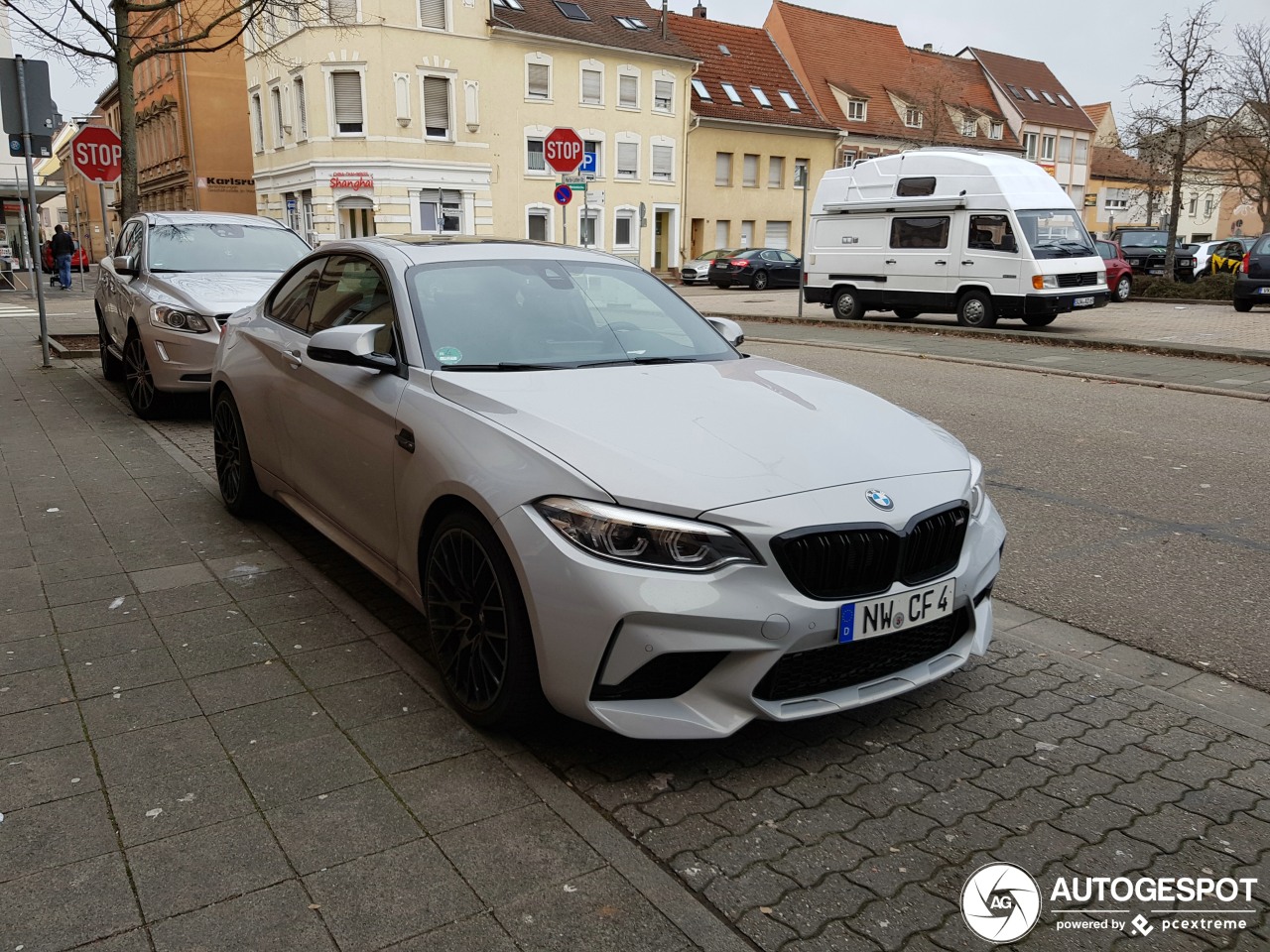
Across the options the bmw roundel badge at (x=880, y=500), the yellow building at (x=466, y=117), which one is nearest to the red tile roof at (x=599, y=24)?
the yellow building at (x=466, y=117)

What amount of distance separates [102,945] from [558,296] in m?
2.92

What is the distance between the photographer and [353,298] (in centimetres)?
464

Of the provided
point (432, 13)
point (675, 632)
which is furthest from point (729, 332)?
point (432, 13)

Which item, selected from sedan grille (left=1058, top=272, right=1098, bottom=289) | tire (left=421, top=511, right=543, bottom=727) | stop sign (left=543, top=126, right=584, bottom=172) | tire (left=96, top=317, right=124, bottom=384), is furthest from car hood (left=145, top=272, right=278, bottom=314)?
sedan grille (left=1058, top=272, right=1098, bottom=289)

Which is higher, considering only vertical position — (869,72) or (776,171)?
A: (869,72)

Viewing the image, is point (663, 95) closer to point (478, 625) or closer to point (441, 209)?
point (441, 209)

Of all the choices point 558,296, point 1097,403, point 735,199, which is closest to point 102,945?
point 558,296

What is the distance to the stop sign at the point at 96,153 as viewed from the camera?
14898mm

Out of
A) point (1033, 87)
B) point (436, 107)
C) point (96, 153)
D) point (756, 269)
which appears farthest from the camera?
point (1033, 87)

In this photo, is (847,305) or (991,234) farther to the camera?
(847,305)

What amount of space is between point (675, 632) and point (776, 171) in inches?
2107

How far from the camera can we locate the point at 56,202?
108688 millimetres

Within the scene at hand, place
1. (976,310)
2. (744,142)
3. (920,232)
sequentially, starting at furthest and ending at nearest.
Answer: (744,142), (920,232), (976,310)

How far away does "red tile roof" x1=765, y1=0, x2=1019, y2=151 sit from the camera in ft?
186
